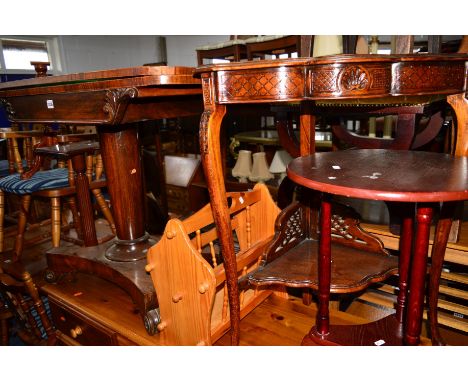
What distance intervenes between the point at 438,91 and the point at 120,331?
126 centimetres

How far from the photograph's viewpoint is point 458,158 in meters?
0.93

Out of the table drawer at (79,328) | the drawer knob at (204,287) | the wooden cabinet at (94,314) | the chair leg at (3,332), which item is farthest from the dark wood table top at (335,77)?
the chair leg at (3,332)

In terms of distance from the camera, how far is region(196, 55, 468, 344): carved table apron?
0.80 meters

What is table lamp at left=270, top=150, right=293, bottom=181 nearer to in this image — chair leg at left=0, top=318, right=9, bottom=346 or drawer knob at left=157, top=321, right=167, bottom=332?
drawer knob at left=157, top=321, right=167, bottom=332

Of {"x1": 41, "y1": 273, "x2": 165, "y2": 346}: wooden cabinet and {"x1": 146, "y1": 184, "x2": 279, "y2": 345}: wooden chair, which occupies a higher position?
{"x1": 146, "y1": 184, "x2": 279, "y2": 345}: wooden chair

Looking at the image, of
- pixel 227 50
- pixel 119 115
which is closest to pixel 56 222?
pixel 119 115

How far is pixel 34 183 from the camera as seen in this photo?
5.70 ft

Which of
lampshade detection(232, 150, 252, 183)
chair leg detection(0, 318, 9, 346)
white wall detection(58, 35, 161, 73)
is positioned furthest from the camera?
white wall detection(58, 35, 161, 73)

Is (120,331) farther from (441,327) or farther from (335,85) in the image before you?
(441,327)

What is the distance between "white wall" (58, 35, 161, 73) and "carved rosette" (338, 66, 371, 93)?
17.6 ft

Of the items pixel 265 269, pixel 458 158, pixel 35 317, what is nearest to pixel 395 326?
pixel 265 269

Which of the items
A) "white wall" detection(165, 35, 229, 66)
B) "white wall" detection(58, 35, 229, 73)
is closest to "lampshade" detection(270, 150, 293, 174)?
"white wall" detection(58, 35, 229, 73)

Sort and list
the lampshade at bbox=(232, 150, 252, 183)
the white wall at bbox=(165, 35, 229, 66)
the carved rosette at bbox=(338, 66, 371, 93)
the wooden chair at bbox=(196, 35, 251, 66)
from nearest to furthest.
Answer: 1. the carved rosette at bbox=(338, 66, 371, 93)
2. the lampshade at bbox=(232, 150, 252, 183)
3. the wooden chair at bbox=(196, 35, 251, 66)
4. the white wall at bbox=(165, 35, 229, 66)

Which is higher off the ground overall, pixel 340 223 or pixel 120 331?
pixel 340 223
